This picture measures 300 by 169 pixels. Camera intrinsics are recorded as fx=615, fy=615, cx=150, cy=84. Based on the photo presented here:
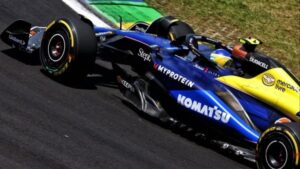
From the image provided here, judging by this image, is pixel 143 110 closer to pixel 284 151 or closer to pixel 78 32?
pixel 78 32

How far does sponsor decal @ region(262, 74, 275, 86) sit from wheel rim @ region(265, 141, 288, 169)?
1.05 metres

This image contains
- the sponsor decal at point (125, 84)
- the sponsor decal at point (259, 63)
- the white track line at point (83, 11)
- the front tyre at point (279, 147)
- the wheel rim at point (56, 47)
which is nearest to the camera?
the front tyre at point (279, 147)

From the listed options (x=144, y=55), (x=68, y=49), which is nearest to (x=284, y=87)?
(x=144, y=55)

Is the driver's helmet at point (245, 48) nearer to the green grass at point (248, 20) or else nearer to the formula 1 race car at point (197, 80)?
the formula 1 race car at point (197, 80)

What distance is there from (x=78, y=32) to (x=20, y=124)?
206 centimetres

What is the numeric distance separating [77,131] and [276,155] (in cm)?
229

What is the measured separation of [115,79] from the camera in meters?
9.26

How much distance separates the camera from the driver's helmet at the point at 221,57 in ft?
27.5

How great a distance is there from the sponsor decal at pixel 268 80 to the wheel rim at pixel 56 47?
277cm

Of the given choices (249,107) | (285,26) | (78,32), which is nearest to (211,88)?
(249,107)

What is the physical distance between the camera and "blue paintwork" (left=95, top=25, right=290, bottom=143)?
24.9ft

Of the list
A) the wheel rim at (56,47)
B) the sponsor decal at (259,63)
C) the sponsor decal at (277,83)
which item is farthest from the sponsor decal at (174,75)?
the wheel rim at (56,47)

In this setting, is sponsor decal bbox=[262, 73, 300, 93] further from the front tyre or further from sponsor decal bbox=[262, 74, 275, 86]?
the front tyre

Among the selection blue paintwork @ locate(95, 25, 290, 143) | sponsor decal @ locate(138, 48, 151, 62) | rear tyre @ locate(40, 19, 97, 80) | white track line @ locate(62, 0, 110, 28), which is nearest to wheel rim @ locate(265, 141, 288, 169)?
blue paintwork @ locate(95, 25, 290, 143)
